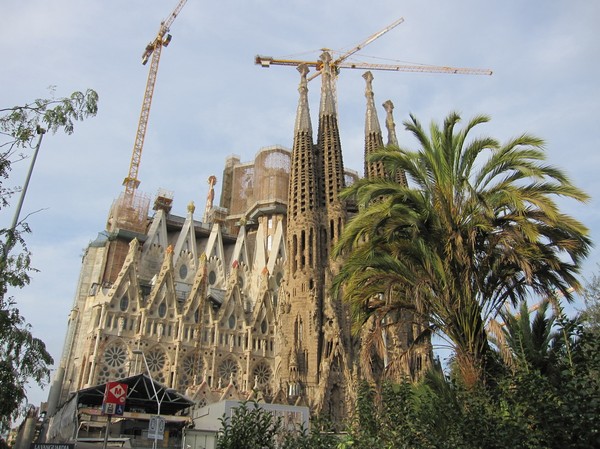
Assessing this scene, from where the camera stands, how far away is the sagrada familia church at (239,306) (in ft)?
111

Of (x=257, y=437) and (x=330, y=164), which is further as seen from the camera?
(x=330, y=164)

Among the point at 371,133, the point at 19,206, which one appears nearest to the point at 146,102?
the point at 371,133

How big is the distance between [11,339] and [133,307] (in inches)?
1113

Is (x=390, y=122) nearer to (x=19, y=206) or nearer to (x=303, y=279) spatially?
(x=303, y=279)

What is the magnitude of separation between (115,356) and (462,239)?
29.8m

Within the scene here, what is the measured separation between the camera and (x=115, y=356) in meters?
34.5

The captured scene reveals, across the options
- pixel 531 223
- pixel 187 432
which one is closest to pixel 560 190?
pixel 531 223

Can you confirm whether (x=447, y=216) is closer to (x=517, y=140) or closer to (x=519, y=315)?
(x=517, y=140)

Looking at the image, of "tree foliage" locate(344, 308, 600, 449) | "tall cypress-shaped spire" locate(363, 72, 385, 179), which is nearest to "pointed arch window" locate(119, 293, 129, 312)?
"tall cypress-shaped spire" locate(363, 72, 385, 179)

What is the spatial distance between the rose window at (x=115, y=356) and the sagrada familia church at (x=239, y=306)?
63mm

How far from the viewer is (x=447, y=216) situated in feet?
33.3

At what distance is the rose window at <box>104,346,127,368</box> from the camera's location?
3422cm

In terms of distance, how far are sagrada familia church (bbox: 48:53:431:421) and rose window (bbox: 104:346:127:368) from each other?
6 cm

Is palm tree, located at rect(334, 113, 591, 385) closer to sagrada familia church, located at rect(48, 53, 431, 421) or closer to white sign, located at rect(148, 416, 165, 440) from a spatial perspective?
white sign, located at rect(148, 416, 165, 440)
